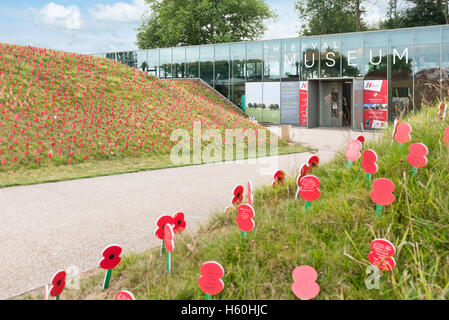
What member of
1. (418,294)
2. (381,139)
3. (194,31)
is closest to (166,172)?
(381,139)

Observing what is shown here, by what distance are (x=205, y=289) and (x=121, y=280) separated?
1134mm

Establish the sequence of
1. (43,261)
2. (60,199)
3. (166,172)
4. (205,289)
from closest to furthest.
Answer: (205,289), (43,261), (60,199), (166,172)

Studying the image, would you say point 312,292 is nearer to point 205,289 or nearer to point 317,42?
point 205,289

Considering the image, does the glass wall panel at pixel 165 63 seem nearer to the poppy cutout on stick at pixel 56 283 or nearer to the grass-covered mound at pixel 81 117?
the grass-covered mound at pixel 81 117

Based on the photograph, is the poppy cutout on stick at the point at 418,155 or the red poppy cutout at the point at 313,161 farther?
the red poppy cutout at the point at 313,161

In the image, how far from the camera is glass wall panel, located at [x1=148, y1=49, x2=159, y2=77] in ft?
105

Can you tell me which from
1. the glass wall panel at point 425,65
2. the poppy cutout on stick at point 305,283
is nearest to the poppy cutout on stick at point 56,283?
the poppy cutout on stick at point 305,283

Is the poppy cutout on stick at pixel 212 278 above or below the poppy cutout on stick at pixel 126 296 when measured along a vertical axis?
above

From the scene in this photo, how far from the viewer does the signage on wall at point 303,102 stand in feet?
80.9

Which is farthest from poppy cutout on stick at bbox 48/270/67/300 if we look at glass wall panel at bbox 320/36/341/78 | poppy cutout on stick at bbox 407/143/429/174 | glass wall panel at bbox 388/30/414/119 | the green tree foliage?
the green tree foliage

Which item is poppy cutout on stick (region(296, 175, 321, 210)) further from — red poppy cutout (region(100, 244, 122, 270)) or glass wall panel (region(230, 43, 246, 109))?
glass wall panel (region(230, 43, 246, 109))

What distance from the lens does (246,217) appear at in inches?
129

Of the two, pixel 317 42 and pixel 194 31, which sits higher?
pixel 194 31

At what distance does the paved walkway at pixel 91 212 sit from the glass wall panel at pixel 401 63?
15.5m
